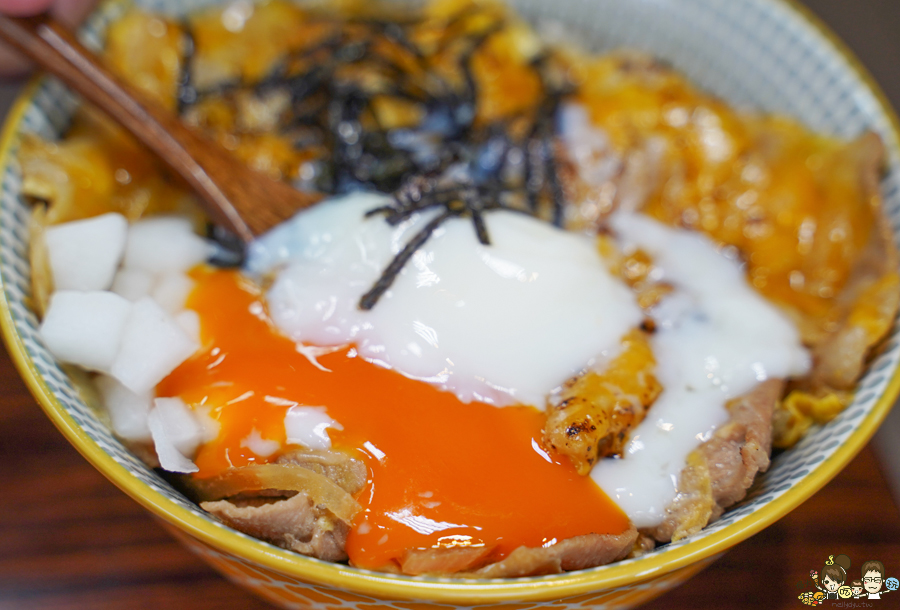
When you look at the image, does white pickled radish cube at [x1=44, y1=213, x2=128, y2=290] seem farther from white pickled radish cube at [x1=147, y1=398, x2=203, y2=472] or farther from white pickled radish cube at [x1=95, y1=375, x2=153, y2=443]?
white pickled radish cube at [x1=147, y1=398, x2=203, y2=472]

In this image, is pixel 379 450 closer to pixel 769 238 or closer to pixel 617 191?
pixel 617 191

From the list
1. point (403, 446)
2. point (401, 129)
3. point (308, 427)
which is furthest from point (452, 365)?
point (401, 129)

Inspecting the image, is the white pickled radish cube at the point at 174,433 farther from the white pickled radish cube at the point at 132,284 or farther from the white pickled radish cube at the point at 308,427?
the white pickled radish cube at the point at 132,284

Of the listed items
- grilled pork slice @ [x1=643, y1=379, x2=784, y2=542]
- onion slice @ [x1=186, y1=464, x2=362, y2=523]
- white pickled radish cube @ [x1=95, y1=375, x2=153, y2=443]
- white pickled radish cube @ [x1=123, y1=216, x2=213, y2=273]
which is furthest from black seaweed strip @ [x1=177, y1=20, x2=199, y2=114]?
grilled pork slice @ [x1=643, y1=379, x2=784, y2=542]

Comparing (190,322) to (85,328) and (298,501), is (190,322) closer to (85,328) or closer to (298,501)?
(85,328)

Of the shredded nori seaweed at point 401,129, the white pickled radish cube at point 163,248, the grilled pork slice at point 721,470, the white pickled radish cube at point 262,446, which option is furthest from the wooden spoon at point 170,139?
the grilled pork slice at point 721,470

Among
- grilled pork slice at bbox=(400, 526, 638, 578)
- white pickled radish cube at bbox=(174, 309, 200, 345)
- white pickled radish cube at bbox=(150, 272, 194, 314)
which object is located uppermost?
grilled pork slice at bbox=(400, 526, 638, 578)
